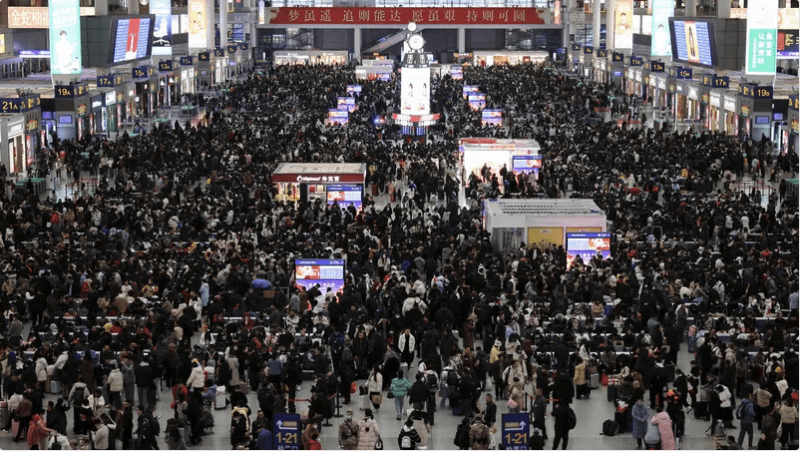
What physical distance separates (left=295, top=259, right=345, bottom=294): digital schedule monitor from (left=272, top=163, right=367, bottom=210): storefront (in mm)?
10018

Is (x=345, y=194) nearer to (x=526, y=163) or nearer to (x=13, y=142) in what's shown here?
(x=526, y=163)

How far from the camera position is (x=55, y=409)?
17.9 m

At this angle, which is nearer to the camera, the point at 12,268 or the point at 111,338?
the point at 111,338

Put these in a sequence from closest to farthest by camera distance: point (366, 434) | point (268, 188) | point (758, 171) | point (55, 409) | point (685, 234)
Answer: point (366, 434) → point (55, 409) → point (685, 234) → point (268, 188) → point (758, 171)

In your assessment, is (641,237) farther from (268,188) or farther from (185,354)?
(185,354)

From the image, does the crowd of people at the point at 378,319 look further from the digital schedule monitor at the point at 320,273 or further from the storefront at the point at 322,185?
the storefront at the point at 322,185

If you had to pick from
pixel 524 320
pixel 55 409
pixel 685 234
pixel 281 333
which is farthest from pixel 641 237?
pixel 55 409

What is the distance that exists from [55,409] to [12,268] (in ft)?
30.6

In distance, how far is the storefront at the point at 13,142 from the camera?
4334 centimetres

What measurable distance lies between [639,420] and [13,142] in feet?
103

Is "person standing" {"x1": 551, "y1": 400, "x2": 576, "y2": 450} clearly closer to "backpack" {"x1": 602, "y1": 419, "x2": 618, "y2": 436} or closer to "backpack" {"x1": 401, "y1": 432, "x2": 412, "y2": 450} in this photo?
"backpack" {"x1": 602, "y1": 419, "x2": 618, "y2": 436}

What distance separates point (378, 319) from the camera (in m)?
23.2

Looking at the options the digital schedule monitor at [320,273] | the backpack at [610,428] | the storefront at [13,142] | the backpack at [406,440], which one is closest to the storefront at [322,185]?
the digital schedule monitor at [320,273]

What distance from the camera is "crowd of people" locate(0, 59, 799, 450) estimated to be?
18297 mm
